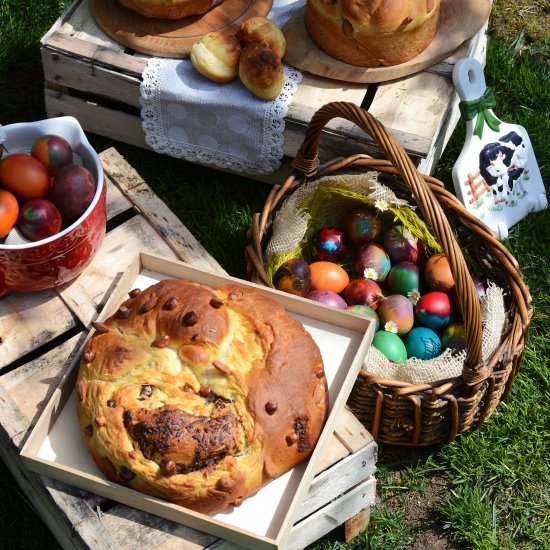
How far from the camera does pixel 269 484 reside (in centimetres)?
198

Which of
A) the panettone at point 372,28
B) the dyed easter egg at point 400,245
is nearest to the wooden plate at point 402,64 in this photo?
the panettone at point 372,28

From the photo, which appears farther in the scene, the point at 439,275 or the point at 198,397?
the point at 439,275

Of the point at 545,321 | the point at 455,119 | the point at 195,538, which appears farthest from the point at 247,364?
the point at 455,119

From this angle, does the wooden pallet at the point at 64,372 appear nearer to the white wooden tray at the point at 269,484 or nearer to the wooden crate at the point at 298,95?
the white wooden tray at the point at 269,484

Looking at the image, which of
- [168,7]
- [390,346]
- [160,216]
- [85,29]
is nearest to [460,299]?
[390,346]

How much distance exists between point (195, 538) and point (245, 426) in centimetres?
32

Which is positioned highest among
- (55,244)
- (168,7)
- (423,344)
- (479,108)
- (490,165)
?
(168,7)

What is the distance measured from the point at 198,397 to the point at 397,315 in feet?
3.53

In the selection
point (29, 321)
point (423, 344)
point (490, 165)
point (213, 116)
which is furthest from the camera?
point (490, 165)

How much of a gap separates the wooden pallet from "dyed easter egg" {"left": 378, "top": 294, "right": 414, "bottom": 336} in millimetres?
607

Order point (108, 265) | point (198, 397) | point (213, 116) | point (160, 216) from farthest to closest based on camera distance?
point (213, 116)
point (160, 216)
point (108, 265)
point (198, 397)

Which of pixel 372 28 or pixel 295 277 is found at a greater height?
pixel 372 28

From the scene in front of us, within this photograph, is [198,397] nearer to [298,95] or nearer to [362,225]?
[362,225]

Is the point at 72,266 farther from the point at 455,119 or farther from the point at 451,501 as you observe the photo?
the point at 455,119
